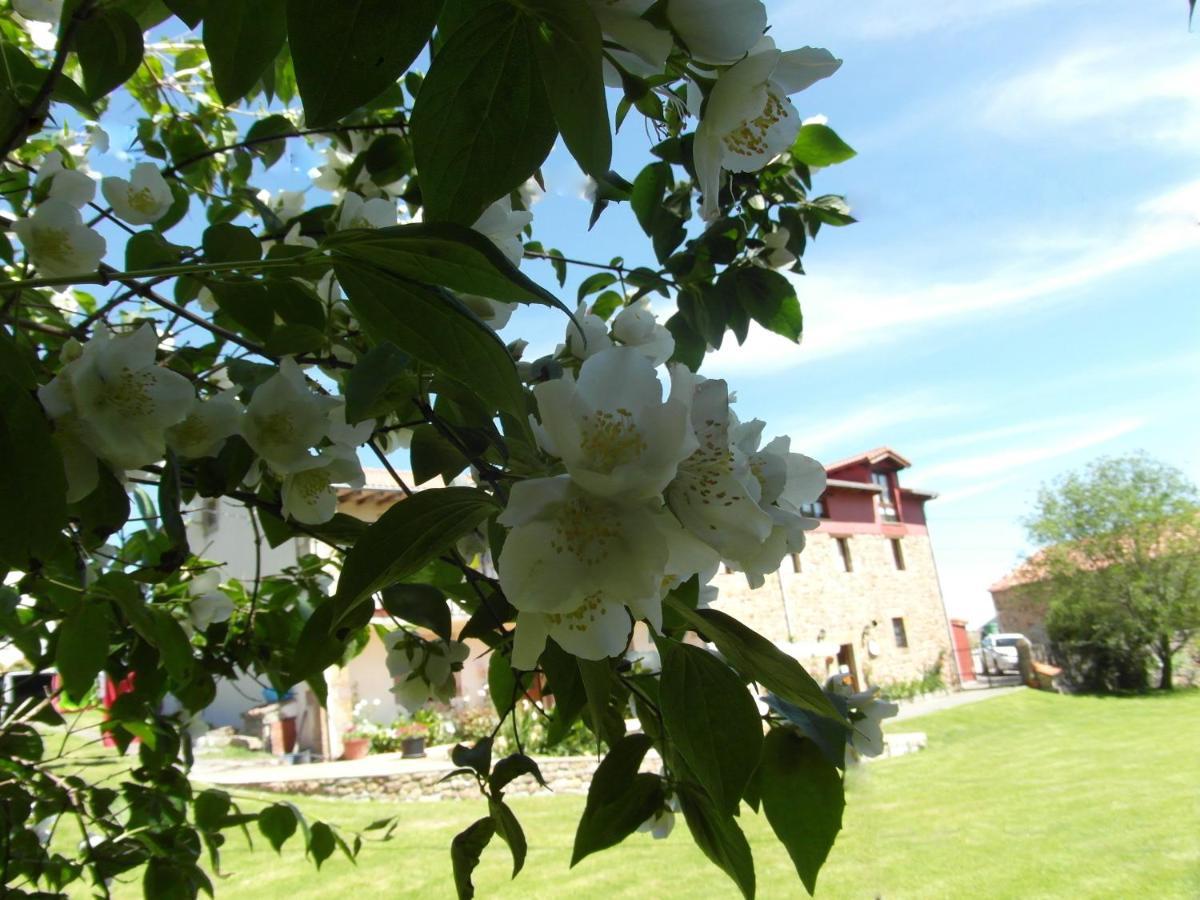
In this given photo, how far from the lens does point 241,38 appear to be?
1.50 ft

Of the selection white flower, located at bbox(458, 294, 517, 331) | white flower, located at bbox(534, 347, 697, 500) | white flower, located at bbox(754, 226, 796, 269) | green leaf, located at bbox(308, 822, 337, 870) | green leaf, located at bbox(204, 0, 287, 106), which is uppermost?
white flower, located at bbox(754, 226, 796, 269)

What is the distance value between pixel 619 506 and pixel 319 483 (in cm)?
48

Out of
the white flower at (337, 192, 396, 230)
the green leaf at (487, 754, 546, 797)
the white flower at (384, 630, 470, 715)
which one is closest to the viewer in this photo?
the green leaf at (487, 754, 546, 797)

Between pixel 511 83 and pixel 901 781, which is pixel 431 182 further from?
pixel 901 781

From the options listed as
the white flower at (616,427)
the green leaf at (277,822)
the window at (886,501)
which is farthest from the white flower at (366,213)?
the window at (886,501)

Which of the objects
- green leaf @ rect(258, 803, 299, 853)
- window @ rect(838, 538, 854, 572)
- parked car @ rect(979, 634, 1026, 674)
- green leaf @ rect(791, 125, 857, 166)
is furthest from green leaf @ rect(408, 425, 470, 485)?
parked car @ rect(979, 634, 1026, 674)

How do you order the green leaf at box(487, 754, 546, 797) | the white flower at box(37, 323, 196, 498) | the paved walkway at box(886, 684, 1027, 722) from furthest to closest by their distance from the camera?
the paved walkway at box(886, 684, 1027, 722), the green leaf at box(487, 754, 546, 797), the white flower at box(37, 323, 196, 498)

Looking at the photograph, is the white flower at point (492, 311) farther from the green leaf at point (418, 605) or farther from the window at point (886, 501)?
the window at point (886, 501)

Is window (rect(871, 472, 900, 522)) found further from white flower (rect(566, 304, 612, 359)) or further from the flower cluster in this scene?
the flower cluster

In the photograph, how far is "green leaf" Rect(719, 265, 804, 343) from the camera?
113 cm

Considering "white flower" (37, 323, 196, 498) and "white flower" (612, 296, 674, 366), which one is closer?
"white flower" (37, 323, 196, 498)

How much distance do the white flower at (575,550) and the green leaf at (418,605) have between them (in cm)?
Answer: 40

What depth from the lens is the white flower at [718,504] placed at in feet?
1.51

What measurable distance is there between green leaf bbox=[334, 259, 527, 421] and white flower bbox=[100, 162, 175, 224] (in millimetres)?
887
